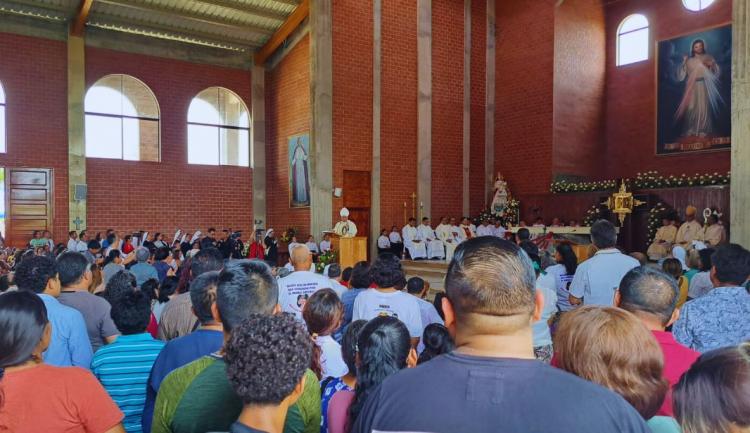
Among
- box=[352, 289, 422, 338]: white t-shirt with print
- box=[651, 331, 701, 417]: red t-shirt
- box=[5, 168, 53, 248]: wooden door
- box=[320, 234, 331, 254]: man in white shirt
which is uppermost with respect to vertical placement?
box=[5, 168, 53, 248]: wooden door

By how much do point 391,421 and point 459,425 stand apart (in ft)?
0.53

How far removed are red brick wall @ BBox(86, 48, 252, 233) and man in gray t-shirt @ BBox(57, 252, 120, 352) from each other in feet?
38.5

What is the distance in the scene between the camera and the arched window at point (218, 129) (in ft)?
51.4

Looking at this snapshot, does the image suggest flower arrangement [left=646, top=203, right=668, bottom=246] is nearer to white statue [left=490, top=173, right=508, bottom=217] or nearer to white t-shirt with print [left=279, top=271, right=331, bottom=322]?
white statue [left=490, top=173, right=508, bottom=217]

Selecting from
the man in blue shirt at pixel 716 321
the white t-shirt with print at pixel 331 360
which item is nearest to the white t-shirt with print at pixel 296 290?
the white t-shirt with print at pixel 331 360

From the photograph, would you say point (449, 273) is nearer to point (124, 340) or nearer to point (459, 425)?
point (459, 425)

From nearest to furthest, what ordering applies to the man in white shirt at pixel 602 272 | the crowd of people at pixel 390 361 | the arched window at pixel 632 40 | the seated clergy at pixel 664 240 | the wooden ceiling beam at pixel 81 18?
the crowd of people at pixel 390 361 → the man in white shirt at pixel 602 272 → the seated clergy at pixel 664 240 → the wooden ceiling beam at pixel 81 18 → the arched window at pixel 632 40

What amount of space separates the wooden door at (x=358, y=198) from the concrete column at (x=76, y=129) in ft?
21.4

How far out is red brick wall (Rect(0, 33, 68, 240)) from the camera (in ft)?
43.2

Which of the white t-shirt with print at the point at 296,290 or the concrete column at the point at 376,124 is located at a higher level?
the concrete column at the point at 376,124

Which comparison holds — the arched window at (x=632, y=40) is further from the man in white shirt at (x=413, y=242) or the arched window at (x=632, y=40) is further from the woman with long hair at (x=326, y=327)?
the woman with long hair at (x=326, y=327)

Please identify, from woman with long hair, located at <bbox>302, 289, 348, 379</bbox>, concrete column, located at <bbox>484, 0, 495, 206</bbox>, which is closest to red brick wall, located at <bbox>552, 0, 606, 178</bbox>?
concrete column, located at <bbox>484, 0, 495, 206</bbox>

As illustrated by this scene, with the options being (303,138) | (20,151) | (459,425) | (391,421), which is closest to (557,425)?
(459,425)

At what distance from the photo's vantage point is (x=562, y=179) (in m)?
15.6
